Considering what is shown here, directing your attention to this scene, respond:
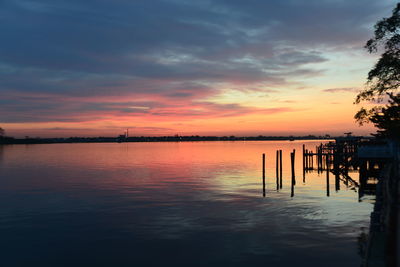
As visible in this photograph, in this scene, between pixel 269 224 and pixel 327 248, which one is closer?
pixel 327 248

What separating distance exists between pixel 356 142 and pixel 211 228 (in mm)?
29826

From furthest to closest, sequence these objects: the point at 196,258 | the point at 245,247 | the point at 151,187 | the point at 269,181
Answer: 1. the point at 269,181
2. the point at 151,187
3. the point at 245,247
4. the point at 196,258

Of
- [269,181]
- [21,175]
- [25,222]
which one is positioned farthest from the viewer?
[21,175]

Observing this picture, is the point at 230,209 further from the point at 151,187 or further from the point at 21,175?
the point at 21,175

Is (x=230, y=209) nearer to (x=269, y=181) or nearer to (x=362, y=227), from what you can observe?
(x=362, y=227)

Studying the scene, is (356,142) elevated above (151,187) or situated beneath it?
elevated above

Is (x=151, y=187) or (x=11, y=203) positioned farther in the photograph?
(x=151, y=187)

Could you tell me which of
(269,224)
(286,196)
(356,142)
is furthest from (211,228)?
(356,142)

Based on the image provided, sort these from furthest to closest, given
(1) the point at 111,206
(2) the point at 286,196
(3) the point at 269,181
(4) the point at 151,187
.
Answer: (3) the point at 269,181 < (4) the point at 151,187 < (2) the point at 286,196 < (1) the point at 111,206

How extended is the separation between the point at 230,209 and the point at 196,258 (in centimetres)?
1103

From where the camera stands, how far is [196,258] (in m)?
16.3

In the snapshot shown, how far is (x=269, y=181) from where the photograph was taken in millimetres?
44250

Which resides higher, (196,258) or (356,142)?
(356,142)

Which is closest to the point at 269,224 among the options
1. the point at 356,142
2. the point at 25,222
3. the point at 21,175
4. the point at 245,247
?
the point at 245,247
